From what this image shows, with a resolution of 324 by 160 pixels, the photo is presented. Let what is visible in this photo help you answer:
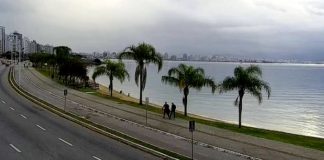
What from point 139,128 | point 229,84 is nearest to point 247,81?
point 229,84

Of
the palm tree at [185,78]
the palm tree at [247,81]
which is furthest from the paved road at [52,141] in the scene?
the palm tree at [247,81]

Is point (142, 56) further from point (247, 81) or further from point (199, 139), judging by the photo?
point (199, 139)

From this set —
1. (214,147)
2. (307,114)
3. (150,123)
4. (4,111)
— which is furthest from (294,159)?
(307,114)

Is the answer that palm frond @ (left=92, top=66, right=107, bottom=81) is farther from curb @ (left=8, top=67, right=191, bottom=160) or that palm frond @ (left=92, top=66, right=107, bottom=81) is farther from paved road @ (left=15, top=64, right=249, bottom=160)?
curb @ (left=8, top=67, right=191, bottom=160)

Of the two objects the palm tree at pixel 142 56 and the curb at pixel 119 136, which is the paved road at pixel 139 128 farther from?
the palm tree at pixel 142 56

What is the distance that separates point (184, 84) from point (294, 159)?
2363cm

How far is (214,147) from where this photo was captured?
27.1 m

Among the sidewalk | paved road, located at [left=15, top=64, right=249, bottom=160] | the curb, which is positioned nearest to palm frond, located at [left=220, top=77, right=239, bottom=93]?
the sidewalk

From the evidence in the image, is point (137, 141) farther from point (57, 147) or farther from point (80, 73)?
point (80, 73)

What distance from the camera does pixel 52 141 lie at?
92.1ft

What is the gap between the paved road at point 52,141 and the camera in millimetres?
23891

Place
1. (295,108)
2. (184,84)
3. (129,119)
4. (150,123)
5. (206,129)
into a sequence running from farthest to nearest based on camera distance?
1. (295,108)
2. (184,84)
3. (129,119)
4. (150,123)
5. (206,129)

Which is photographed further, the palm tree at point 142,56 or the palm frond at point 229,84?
the palm tree at point 142,56

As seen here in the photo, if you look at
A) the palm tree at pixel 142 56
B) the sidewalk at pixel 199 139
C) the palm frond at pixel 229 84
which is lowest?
the sidewalk at pixel 199 139
